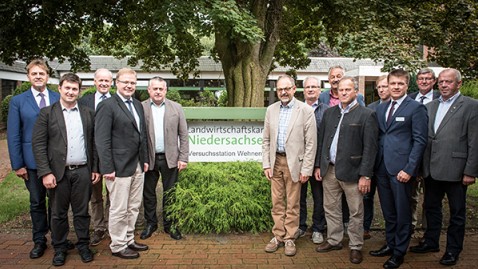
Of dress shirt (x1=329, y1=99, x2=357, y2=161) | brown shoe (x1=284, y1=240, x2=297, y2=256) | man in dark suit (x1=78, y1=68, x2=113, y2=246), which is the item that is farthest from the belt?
dress shirt (x1=329, y1=99, x2=357, y2=161)

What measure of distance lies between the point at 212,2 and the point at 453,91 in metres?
5.44

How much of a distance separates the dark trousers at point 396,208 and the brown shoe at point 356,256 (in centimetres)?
37

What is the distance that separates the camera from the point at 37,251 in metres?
A: 4.70

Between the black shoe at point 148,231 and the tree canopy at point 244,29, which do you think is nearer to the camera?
the black shoe at point 148,231

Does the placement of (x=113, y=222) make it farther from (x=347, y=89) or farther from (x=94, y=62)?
(x=94, y=62)

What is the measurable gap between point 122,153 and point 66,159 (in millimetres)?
583

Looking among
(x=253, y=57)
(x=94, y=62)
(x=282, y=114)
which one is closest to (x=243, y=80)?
(x=253, y=57)

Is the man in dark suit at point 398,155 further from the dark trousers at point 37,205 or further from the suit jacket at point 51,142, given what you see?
the dark trousers at point 37,205

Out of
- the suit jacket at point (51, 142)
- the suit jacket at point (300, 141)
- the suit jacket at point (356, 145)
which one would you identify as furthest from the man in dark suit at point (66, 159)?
the suit jacket at point (356, 145)

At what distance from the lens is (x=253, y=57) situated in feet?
33.9

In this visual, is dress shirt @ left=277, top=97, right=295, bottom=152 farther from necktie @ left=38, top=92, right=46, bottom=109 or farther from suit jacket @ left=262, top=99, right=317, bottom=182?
necktie @ left=38, top=92, right=46, bottom=109

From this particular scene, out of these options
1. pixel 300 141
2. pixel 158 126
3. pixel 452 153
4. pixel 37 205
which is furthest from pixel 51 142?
pixel 452 153

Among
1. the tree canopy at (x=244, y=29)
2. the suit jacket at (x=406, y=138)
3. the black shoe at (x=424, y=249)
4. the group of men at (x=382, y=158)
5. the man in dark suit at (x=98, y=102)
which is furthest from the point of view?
the tree canopy at (x=244, y=29)

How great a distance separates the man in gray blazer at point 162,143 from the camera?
5117mm
